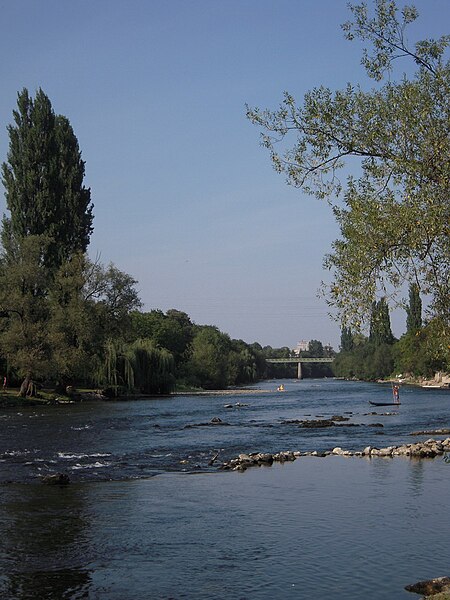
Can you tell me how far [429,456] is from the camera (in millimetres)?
30156

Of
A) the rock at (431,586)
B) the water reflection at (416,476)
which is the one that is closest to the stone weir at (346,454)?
the water reflection at (416,476)

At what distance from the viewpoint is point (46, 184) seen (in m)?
75.6

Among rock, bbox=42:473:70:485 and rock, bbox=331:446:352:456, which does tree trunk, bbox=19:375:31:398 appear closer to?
rock, bbox=331:446:352:456

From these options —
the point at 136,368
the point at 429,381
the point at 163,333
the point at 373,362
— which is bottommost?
the point at 429,381

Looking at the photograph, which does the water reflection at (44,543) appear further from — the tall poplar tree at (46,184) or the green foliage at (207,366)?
the green foliage at (207,366)

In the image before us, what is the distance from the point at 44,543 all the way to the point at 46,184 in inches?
2530

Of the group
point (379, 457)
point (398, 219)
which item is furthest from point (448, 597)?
point (379, 457)

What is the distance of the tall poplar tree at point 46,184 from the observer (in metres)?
74.6

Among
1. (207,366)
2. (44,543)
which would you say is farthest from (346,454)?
(207,366)

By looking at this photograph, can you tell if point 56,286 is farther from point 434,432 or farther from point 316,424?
point 434,432

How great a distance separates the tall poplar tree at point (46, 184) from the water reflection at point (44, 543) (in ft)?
179

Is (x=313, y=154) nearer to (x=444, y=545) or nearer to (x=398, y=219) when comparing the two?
(x=398, y=219)

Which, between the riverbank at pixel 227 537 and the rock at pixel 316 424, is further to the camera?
the rock at pixel 316 424

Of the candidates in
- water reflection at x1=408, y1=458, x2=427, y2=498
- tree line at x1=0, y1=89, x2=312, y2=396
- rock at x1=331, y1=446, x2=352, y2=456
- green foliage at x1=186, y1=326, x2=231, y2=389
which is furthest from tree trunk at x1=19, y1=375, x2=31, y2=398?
green foliage at x1=186, y1=326, x2=231, y2=389
